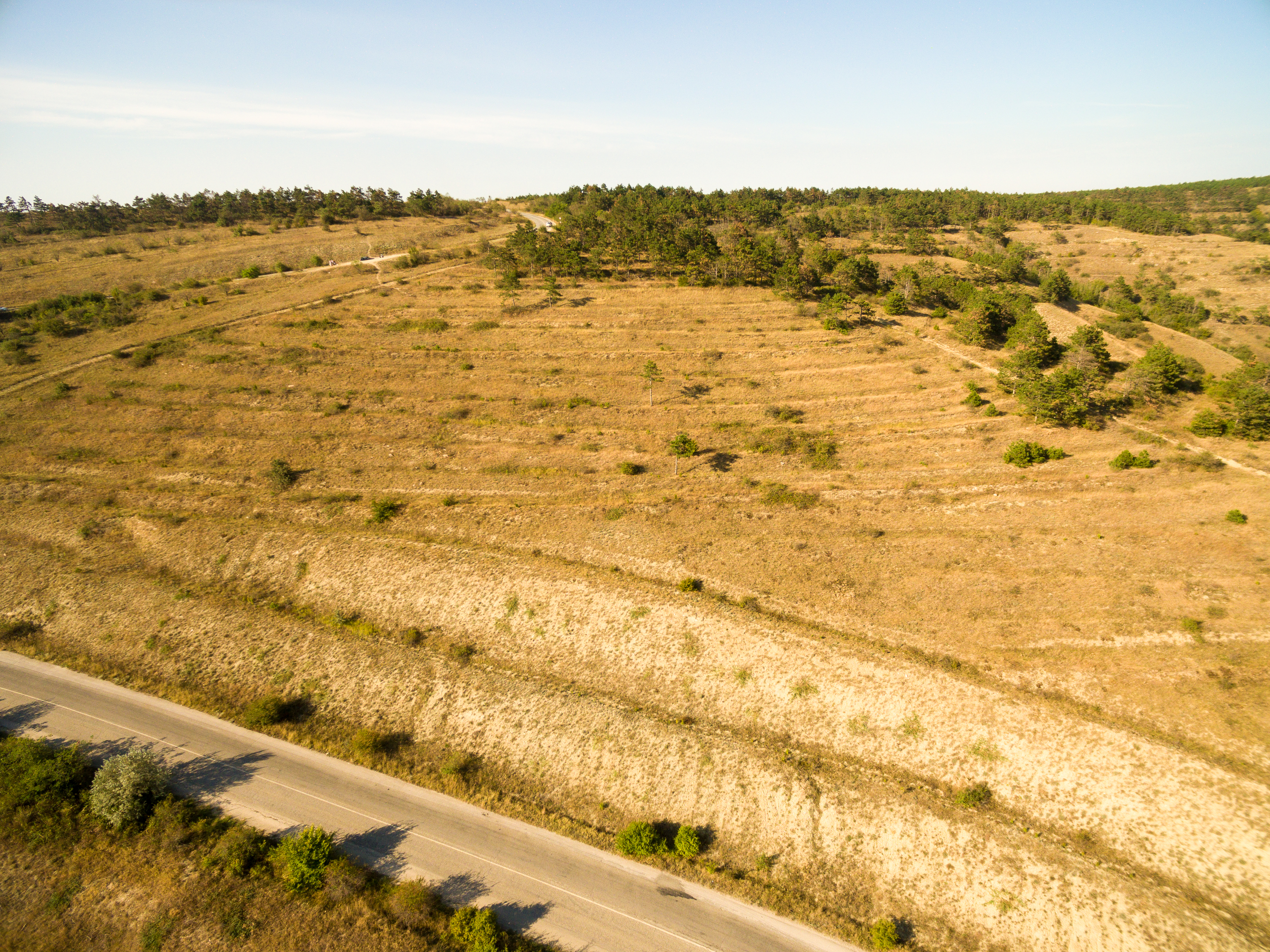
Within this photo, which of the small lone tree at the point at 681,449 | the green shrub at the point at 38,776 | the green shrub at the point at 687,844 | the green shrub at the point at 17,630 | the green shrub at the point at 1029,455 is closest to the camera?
the green shrub at the point at 687,844

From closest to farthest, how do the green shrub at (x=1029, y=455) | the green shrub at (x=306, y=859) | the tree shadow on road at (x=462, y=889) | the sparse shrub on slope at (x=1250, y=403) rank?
the green shrub at (x=306, y=859)
the tree shadow on road at (x=462, y=889)
the sparse shrub on slope at (x=1250, y=403)
the green shrub at (x=1029, y=455)

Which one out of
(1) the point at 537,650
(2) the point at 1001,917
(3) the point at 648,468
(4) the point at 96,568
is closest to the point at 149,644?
(4) the point at 96,568

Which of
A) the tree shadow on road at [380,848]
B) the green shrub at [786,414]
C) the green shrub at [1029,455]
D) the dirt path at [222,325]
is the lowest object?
the tree shadow on road at [380,848]

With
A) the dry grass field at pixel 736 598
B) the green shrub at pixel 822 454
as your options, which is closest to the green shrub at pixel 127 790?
the dry grass field at pixel 736 598

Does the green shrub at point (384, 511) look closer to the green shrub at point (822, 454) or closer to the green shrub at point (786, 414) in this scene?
the green shrub at point (822, 454)

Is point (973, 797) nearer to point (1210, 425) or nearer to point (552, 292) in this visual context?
point (1210, 425)

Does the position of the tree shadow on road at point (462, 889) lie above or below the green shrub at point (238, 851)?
below

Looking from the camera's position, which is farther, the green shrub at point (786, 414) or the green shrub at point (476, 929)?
the green shrub at point (786, 414)

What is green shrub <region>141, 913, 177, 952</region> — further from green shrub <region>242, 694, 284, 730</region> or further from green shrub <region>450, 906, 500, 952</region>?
green shrub <region>450, 906, 500, 952</region>

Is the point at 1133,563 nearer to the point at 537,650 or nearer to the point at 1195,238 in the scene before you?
the point at 537,650
